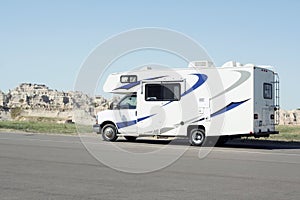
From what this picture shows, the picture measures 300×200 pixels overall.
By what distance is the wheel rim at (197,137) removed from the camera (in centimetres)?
2197

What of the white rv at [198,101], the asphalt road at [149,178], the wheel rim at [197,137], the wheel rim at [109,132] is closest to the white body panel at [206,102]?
the white rv at [198,101]

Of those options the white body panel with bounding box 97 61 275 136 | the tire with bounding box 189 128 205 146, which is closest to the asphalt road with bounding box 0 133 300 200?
the white body panel with bounding box 97 61 275 136

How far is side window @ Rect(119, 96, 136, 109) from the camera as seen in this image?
23.4 meters

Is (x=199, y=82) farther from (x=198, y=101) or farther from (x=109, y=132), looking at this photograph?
(x=109, y=132)

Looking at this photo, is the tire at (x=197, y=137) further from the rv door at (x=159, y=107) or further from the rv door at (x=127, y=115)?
the rv door at (x=127, y=115)

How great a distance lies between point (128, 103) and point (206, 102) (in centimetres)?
379

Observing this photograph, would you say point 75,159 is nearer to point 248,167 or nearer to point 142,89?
point 248,167

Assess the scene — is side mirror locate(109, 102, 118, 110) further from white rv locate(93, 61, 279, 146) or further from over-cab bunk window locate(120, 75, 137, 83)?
over-cab bunk window locate(120, 75, 137, 83)

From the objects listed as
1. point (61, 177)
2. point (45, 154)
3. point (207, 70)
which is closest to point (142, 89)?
point (207, 70)

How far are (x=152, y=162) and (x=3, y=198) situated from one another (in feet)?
22.2

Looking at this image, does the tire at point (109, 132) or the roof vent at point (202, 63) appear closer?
the roof vent at point (202, 63)

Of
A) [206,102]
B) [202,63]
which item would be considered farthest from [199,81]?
[206,102]

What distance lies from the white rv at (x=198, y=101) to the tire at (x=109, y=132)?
1.12 ft

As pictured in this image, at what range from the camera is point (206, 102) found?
70.9 ft
